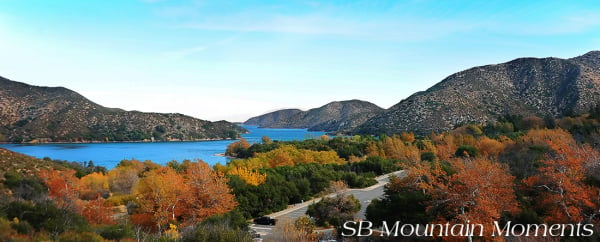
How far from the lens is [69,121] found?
406 feet

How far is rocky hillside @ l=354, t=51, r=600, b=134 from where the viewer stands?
82.1 m

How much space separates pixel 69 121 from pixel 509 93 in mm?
123606

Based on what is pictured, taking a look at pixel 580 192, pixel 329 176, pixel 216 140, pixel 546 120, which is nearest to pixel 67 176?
pixel 329 176

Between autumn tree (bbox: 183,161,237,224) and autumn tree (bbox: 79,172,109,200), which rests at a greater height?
autumn tree (bbox: 183,161,237,224)

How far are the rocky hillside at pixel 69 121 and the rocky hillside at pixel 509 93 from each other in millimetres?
86095

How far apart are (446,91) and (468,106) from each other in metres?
7.54

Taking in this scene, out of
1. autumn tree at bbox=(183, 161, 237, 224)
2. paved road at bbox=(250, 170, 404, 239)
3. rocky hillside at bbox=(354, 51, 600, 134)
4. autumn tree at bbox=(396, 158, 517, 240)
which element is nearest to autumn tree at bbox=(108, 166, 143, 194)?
paved road at bbox=(250, 170, 404, 239)

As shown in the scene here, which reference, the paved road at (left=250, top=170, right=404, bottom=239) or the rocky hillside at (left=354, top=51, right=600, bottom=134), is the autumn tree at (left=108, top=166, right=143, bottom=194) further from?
the rocky hillside at (left=354, top=51, right=600, bottom=134)

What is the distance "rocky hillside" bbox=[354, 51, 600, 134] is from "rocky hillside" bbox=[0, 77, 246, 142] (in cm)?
8610

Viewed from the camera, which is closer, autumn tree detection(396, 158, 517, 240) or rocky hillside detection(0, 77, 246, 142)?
autumn tree detection(396, 158, 517, 240)

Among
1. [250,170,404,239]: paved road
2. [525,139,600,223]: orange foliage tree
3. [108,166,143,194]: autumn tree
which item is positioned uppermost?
[525,139,600,223]: orange foliage tree

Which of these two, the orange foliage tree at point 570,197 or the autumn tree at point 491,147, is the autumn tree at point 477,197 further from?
the autumn tree at point 491,147

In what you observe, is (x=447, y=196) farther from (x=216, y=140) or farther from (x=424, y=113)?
(x=216, y=140)

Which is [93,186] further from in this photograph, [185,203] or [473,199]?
[473,199]
